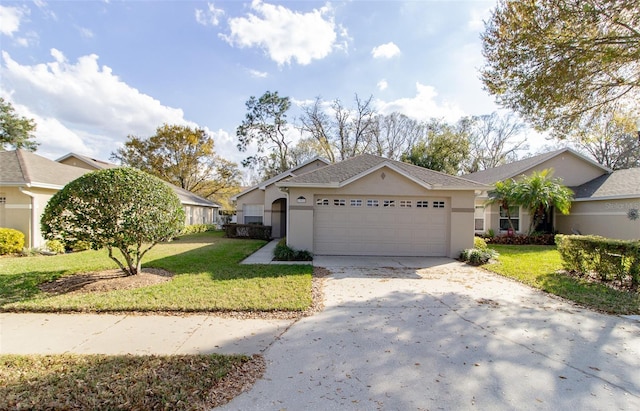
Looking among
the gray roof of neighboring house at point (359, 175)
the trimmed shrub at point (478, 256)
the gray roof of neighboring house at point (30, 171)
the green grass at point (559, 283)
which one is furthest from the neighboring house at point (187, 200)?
the green grass at point (559, 283)

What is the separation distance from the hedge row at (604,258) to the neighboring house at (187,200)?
14.4 metres

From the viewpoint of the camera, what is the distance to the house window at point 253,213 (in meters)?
20.9

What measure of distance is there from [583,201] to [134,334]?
20999 mm

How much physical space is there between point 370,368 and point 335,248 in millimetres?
8013

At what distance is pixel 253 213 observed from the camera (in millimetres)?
21000

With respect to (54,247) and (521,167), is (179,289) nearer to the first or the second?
(54,247)

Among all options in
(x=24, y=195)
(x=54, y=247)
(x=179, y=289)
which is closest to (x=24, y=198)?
(x=24, y=195)

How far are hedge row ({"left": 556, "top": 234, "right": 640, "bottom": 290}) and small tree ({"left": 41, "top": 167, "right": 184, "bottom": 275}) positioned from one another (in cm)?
1146

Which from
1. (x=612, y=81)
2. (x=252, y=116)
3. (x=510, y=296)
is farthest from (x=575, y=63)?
(x=252, y=116)

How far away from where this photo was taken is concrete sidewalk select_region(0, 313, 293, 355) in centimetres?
397

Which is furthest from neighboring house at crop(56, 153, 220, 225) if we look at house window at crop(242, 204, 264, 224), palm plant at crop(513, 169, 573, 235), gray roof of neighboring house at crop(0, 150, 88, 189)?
palm plant at crop(513, 169, 573, 235)

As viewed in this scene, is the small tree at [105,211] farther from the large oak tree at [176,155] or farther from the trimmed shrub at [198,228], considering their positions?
the large oak tree at [176,155]

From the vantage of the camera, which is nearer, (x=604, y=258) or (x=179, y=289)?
(x=179, y=289)

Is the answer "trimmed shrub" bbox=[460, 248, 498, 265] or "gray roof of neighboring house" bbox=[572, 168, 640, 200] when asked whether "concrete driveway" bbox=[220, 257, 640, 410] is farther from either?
"gray roof of neighboring house" bbox=[572, 168, 640, 200]
